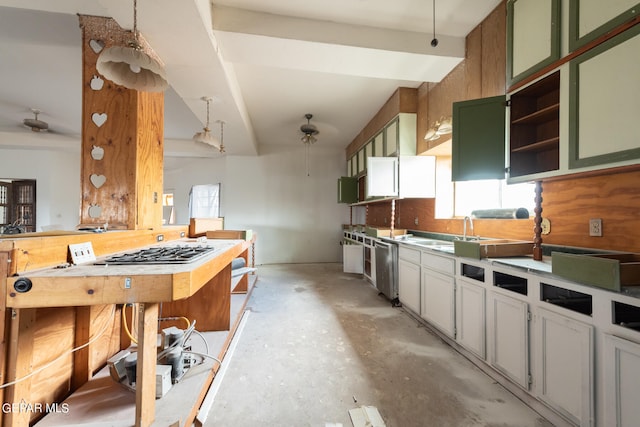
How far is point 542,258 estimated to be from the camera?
180 cm

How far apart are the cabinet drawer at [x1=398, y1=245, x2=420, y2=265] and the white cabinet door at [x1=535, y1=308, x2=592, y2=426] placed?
4.40ft

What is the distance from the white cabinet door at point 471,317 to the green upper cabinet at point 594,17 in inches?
66.2

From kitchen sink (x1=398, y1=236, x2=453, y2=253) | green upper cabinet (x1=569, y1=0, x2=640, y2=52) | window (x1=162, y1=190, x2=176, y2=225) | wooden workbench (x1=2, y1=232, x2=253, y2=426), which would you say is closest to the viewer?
wooden workbench (x1=2, y1=232, x2=253, y2=426)

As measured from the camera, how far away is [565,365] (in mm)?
1314

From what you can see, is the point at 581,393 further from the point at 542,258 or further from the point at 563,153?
the point at 563,153

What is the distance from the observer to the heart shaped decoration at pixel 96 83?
189 centimetres

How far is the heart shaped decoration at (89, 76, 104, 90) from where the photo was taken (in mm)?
1891

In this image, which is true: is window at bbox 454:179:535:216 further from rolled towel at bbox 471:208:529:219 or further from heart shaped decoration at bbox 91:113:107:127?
heart shaped decoration at bbox 91:113:107:127

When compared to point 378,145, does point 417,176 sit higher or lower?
lower

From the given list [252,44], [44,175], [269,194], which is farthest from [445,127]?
[44,175]

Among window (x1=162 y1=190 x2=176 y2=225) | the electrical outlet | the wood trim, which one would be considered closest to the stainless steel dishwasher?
the electrical outlet

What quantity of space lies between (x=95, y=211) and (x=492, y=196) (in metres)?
3.78

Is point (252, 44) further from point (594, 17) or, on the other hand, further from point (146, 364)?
point (146, 364)

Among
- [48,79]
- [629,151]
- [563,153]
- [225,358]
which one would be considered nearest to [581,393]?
[629,151]
